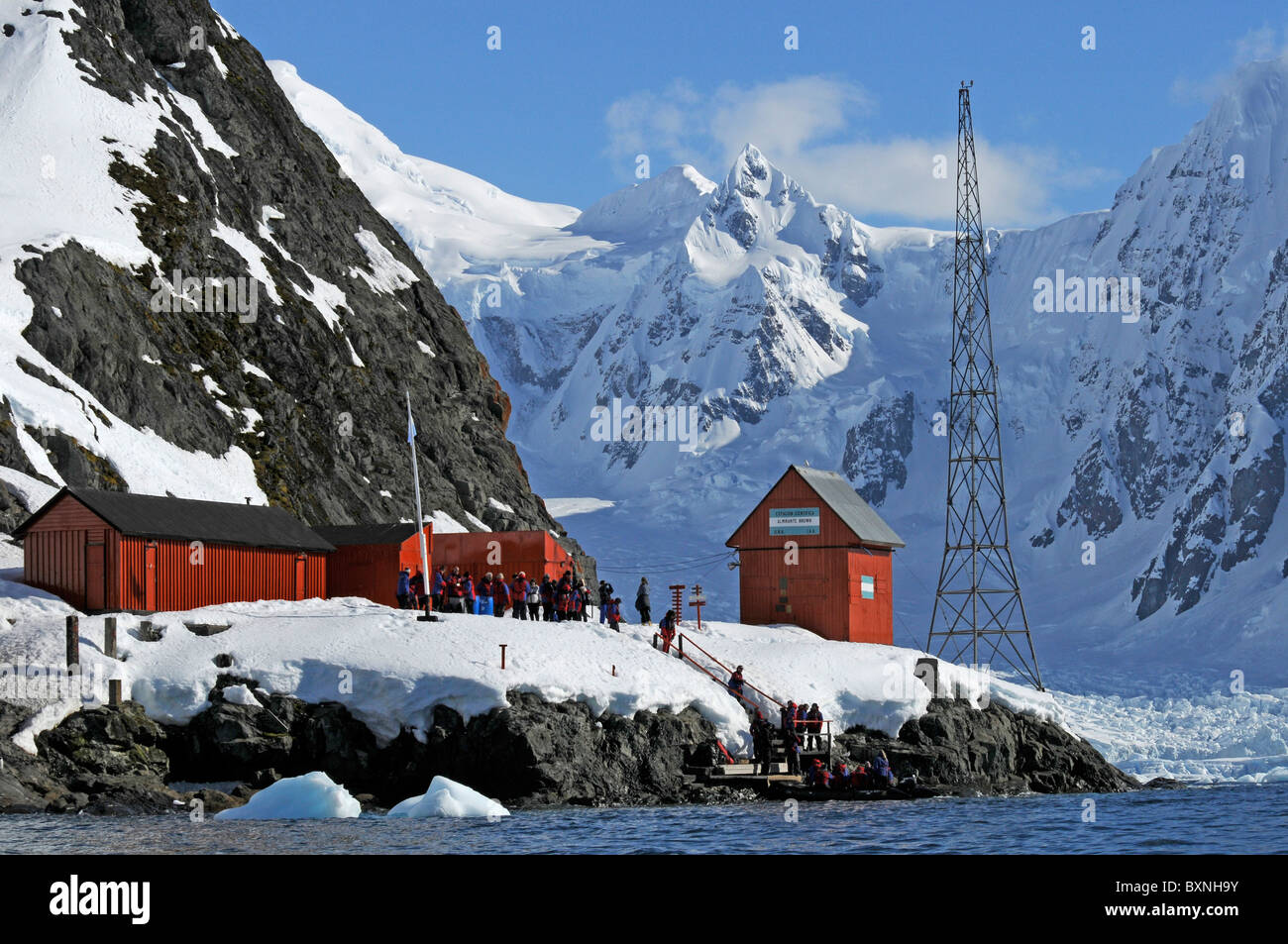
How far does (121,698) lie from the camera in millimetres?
40750

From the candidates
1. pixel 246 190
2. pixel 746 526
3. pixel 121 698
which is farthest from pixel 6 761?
pixel 246 190

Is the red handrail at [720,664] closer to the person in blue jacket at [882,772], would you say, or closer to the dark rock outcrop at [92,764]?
the person in blue jacket at [882,772]

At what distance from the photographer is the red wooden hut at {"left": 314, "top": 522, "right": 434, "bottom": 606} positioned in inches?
2157

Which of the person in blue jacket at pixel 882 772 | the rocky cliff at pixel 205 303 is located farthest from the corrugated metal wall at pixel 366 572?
the person in blue jacket at pixel 882 772

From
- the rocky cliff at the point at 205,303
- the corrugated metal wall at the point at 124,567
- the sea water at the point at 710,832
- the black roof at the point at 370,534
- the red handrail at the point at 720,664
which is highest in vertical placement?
the rocky cliff at the point at 205,303

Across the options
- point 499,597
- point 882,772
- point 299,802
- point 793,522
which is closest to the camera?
point 299,802

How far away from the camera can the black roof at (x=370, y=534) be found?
2172 inches

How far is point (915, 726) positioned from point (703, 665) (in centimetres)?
701

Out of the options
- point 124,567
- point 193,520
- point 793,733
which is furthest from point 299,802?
point 793,733

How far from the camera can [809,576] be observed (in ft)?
203

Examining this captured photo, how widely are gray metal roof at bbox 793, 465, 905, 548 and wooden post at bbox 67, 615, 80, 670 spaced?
93.5ft

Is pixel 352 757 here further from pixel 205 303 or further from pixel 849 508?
pixel 205 303

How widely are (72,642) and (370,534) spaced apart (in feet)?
52.1
